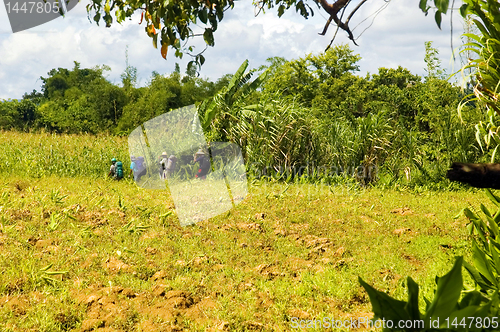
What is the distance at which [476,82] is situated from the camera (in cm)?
279

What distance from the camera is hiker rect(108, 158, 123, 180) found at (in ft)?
30.0

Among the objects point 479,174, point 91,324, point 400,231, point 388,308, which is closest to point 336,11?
point 479,174

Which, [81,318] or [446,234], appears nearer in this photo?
[81,318]

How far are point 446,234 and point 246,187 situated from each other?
146 inches

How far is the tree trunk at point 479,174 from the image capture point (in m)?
1.09

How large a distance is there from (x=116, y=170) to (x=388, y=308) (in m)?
8.63

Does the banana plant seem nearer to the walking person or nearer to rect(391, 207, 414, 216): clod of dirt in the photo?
rect(391, 207, 414, 216): clod of dirt

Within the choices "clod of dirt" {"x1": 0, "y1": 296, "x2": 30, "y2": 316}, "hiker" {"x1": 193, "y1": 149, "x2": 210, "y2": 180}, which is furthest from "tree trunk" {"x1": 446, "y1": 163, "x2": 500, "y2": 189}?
"hiker" {"x1": 193, "y1": 149, "x2": 210, "y2": 180}

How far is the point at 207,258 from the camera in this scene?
4.63m

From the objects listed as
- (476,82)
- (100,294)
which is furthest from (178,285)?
(476,82)

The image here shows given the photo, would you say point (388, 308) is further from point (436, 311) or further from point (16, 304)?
point (16, 304)

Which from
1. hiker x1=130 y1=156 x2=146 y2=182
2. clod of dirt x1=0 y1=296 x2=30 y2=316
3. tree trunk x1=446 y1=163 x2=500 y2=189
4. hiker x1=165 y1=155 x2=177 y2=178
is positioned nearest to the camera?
tree trunk x1=446 y1=163 x2=500 y2=189

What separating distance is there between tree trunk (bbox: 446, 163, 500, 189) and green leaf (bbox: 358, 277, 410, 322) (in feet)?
1.29

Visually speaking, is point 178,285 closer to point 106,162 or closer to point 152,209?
point 152,209
